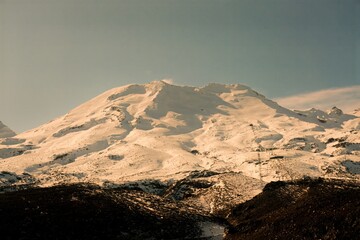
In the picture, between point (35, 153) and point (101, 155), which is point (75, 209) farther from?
point (35, 153)

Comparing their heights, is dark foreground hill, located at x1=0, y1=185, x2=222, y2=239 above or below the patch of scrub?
above

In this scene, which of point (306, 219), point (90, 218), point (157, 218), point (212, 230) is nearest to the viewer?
point (306, 219)

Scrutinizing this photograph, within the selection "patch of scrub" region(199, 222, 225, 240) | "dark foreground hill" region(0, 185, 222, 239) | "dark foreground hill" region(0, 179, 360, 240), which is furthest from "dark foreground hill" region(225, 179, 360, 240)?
"dark foreground hill" region(0, 185, 222, 239)

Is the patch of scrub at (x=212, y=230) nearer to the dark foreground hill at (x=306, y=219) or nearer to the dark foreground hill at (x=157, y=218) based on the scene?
the dark foreground hill at (x=157, y=218)

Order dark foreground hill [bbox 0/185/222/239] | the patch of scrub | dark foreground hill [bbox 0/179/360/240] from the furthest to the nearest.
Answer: the patch of scrub → dark foreground hill [bbox 0/185/222/239] → dark foreground hill [bbox 0/179/360/240]

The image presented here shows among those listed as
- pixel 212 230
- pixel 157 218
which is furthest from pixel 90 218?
pixel 212 230

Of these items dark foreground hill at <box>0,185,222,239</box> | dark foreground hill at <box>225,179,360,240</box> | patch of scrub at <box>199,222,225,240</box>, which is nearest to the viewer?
dark foreground hill at <box>225,179,360,240</box>

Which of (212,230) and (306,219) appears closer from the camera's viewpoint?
(306,219)

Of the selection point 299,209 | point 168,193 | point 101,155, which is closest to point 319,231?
point 299,209

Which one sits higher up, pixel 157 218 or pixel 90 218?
pixel 90 218

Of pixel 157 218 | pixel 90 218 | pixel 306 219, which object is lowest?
pixel 157 218

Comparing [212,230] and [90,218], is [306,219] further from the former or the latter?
[90,218]

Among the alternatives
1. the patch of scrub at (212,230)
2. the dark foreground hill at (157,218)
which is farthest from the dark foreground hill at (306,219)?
the patch of scrub at (212,230)

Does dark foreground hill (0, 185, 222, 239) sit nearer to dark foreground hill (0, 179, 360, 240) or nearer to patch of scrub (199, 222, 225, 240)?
dark foreground hill (0, 179, 360, 240)
